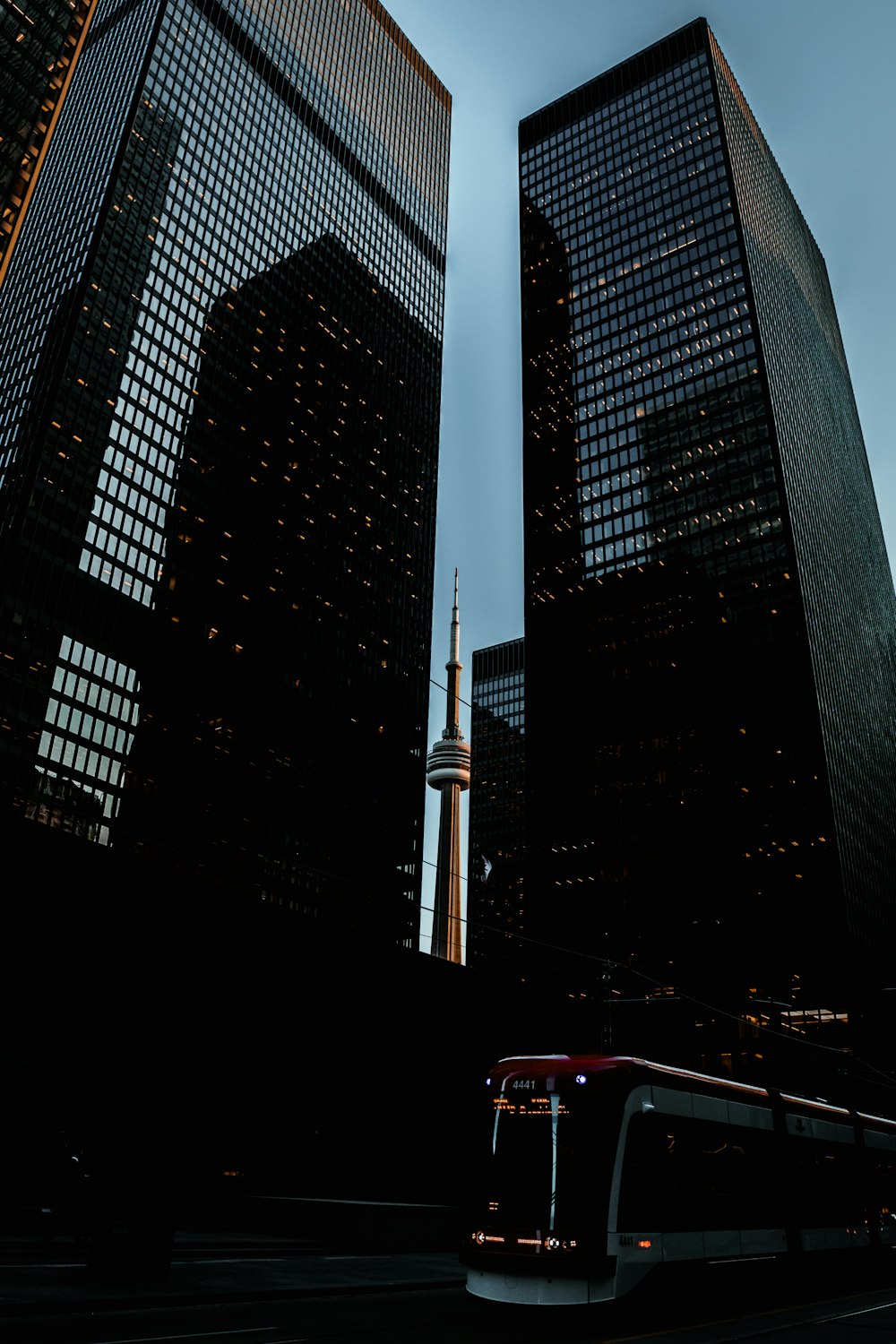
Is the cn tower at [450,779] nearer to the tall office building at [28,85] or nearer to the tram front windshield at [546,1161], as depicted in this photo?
the tall office building at [28,85]

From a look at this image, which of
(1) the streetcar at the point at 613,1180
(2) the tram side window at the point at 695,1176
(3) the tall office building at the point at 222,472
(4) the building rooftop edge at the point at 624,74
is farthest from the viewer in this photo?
(4) the building rooftop edge at the point at 624,74

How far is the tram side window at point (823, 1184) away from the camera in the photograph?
1914 cm

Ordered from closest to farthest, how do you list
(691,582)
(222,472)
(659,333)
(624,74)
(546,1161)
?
1. (546,1161)
2. (222,472)
3. (691,582)
4. (659,333)
5. (624,74)

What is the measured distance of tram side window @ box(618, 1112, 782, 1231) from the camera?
47.8 ft

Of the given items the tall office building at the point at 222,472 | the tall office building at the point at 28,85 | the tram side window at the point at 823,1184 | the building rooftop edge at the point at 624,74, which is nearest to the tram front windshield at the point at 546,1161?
the tram side window at the point at 823,1184

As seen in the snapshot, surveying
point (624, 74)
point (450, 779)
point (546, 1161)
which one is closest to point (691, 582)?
point (450, 779)

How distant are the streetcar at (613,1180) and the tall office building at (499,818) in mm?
143766

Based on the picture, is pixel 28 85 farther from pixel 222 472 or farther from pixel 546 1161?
pixel 222 472

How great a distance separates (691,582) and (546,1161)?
382 ft

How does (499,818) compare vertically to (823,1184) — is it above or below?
above

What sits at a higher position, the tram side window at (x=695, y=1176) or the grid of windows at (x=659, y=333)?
the grid of windows at (x=659, y=333)

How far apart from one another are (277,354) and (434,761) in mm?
68880

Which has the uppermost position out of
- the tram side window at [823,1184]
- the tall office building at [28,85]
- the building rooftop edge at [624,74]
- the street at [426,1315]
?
the building rooftop edge at [624,74]

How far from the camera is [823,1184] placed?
66.5 feet
